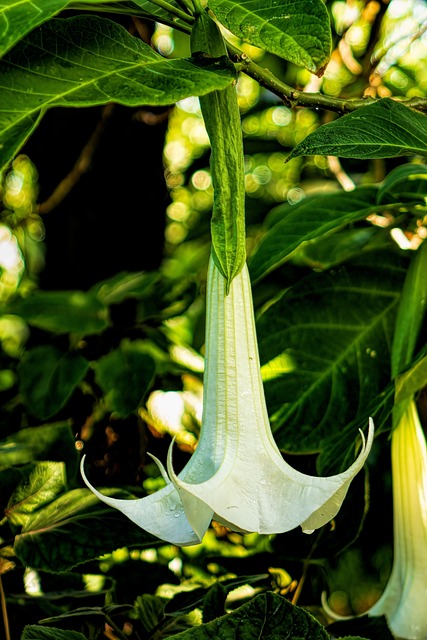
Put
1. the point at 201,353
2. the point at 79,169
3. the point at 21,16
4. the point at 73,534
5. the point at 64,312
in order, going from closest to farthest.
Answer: the point at 21,16 < the point at 73,534 < the point at 64,312 < the point at 201,353 < the point at 79,169

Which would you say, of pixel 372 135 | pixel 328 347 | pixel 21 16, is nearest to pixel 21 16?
pixel 21 16

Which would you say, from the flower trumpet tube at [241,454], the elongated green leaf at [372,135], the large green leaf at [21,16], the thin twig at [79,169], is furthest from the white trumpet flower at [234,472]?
the thin twig at [79,169]

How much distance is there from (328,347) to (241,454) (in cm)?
34

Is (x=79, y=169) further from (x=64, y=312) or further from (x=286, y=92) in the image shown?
(x=286, y=92)

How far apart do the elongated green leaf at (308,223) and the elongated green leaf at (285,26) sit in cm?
26

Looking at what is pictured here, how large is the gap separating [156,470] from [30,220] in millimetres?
1172

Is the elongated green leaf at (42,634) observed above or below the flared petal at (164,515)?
below

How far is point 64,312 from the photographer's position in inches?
36.0

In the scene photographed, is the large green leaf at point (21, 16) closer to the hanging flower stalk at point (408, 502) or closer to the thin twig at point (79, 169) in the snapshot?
the hanging flower stalk at point (408, 502)

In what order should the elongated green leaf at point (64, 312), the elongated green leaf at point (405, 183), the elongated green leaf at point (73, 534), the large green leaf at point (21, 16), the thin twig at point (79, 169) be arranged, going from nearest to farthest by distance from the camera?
the large green leaf at point (21, 16), the elongated green leaf at point (73, 534), the elongated green leaf at point (405, 183), the elongated green leaf at point (64, 312), the thin twig at point (79, 169)

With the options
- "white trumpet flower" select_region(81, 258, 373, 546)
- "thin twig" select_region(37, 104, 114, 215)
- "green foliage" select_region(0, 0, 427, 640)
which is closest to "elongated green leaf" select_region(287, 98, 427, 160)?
"green foliage" select_region(0, 0, 427, 640)

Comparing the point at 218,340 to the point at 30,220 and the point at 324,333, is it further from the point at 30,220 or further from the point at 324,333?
the point at 30,220

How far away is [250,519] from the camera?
506mm

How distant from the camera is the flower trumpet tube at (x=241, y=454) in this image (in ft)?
1.64
